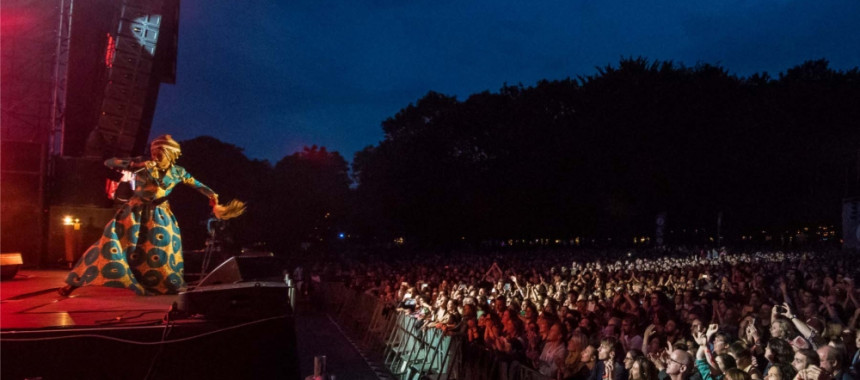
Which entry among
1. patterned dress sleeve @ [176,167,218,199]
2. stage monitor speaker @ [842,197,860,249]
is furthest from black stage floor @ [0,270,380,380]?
stage monitor speaker @ [842,197,860,249]

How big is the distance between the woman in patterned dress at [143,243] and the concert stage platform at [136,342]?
39 centimetres

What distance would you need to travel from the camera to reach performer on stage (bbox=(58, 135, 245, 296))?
7.22m

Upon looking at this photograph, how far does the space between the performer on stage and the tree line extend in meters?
29.2

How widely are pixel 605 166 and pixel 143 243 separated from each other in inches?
1217

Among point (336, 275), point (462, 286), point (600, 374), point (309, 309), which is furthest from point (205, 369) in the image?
point (336, 275)

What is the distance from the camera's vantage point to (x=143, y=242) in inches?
295

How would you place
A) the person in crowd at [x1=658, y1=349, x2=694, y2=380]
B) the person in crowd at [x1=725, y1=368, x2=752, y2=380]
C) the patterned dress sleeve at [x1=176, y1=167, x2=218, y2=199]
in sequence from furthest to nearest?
the patterned dress sleeve at [x1=176, y1=167, x2=218, y2=199] < the person in crowd at [x1=658, y1=349, x2=694, y2=380] < the person in crowd at [x1=725, y1=368, x2=752, y2=380]

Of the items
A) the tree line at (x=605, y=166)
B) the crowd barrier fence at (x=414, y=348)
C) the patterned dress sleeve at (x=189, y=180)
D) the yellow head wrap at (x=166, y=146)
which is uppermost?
the tree line at (x=605, y=166)

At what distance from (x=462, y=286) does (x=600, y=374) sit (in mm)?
6874

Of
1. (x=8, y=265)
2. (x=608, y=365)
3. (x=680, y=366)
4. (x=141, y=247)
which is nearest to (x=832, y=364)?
(x=680, y=366)

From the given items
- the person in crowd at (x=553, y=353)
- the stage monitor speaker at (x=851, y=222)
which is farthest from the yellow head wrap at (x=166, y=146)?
the stage monitor speaker at (x=851, y=222)

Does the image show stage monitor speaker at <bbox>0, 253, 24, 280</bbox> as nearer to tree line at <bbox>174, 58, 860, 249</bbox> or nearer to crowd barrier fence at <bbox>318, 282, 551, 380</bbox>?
crowd barrier fence at <bbox>318, 282, 551, 380</bbox>

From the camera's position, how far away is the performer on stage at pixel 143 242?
7.22 meters

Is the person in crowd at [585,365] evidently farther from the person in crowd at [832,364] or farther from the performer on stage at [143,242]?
the performer on stage at [143,242]
